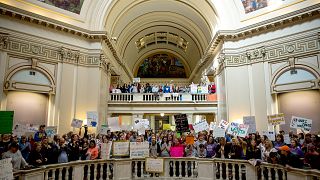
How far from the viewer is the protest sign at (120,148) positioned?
1005cm

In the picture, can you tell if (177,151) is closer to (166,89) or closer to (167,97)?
(167,97)

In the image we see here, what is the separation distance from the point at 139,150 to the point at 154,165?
0.83 m

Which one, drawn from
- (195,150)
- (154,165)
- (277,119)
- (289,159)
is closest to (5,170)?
(154,165)

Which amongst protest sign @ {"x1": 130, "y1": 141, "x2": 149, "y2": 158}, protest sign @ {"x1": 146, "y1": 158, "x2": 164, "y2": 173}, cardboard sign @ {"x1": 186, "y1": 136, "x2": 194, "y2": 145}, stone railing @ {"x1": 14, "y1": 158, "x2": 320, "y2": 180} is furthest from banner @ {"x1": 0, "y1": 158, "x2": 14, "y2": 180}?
cardboard sign @ {"x1": 186, "y1": 136, "x2": 194, "y2": 145}

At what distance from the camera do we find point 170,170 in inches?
415

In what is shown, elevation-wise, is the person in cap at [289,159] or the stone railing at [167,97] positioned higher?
the stone railing at [167,97]

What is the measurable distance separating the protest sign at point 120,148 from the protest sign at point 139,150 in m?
0.20

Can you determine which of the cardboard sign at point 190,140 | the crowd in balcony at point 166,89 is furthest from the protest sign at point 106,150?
the crowd in balcony at point 166,89

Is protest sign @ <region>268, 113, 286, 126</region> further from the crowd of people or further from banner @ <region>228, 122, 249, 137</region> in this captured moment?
banner @ <region>228, 122, 249, 137</region>

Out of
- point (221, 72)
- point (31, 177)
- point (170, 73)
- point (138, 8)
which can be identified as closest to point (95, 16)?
point (138, 8)

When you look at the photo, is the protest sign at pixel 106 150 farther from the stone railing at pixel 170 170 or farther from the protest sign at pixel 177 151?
the protest sign at pixel 177 151

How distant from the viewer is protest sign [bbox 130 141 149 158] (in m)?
10.2

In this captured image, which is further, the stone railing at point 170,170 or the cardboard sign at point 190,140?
the cardboard sign at point 190,140

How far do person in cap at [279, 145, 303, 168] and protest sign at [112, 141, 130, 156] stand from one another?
552cm
